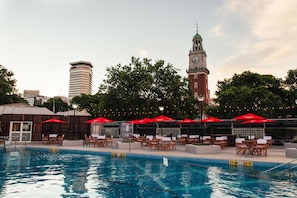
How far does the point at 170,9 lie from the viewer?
17.3 metres

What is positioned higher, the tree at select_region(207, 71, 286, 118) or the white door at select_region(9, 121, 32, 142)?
the tree at select_region(207, 71, 286, 118)

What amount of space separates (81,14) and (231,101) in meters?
24.6

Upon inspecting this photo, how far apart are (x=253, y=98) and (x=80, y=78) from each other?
178 metres

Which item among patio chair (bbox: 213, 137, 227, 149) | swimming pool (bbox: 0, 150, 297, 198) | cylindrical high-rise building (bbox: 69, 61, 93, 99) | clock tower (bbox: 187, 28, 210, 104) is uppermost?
cylindrical high-rise building (bbox: 69, 61, 93, 99)

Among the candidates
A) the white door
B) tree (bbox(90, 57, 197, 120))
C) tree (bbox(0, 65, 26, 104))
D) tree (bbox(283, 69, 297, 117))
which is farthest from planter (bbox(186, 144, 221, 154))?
tree (bbox(0, 65, 26, 104))

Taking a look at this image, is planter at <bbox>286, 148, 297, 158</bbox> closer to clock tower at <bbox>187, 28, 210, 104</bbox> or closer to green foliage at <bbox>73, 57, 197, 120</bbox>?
green foliage at <bbox>73, 57, 197, 120</bbox>

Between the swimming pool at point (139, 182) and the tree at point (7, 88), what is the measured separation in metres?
28.7

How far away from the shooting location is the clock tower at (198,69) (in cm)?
5975

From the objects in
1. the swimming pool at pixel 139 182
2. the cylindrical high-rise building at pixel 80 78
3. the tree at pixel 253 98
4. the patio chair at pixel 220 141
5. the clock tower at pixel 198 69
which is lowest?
the swimming pool at pixel 139 182

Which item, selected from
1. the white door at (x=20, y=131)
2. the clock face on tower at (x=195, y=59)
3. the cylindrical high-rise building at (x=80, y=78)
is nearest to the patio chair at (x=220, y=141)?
the white door at (x=20, y=131)

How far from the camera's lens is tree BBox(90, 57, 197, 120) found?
2816 cm

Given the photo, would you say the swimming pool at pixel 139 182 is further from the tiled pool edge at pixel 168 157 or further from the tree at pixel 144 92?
the tree at pixel 144 92

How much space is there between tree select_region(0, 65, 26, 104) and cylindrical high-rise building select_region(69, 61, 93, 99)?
15433cm

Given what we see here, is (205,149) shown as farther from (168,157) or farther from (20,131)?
(20,131)
